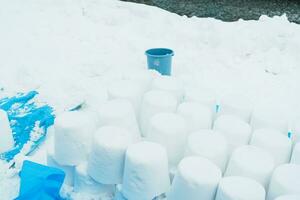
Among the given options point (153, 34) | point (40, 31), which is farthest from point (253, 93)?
point (40, 31)

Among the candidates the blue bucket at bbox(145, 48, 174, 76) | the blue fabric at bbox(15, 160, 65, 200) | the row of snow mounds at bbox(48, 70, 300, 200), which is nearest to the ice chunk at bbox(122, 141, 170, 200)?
the row of snow mounds at bbox(48, 70, 300, 200)

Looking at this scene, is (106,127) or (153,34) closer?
(106,127)

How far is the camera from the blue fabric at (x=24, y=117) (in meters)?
2.18

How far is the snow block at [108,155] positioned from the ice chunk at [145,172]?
6 cm

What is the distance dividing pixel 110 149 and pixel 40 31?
279cm

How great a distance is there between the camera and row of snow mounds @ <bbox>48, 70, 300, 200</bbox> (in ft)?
4.43

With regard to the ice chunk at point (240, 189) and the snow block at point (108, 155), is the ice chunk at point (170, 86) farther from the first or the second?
the ice chunk at point (240, 189)

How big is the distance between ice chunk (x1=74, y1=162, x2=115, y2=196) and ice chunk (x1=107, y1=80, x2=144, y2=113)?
17.4 inches

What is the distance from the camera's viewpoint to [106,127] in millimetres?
1602

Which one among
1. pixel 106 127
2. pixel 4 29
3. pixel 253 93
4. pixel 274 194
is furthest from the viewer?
pixel 4 29

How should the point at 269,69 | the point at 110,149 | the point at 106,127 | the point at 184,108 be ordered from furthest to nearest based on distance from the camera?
the point at 269,69 < the point at 184,108 < the point at 106,127 < the point at 110,149

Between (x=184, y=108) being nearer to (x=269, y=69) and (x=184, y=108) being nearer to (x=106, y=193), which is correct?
(x=106, y=193)

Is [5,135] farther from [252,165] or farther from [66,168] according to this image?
[252,165]

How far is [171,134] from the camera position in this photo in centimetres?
155
